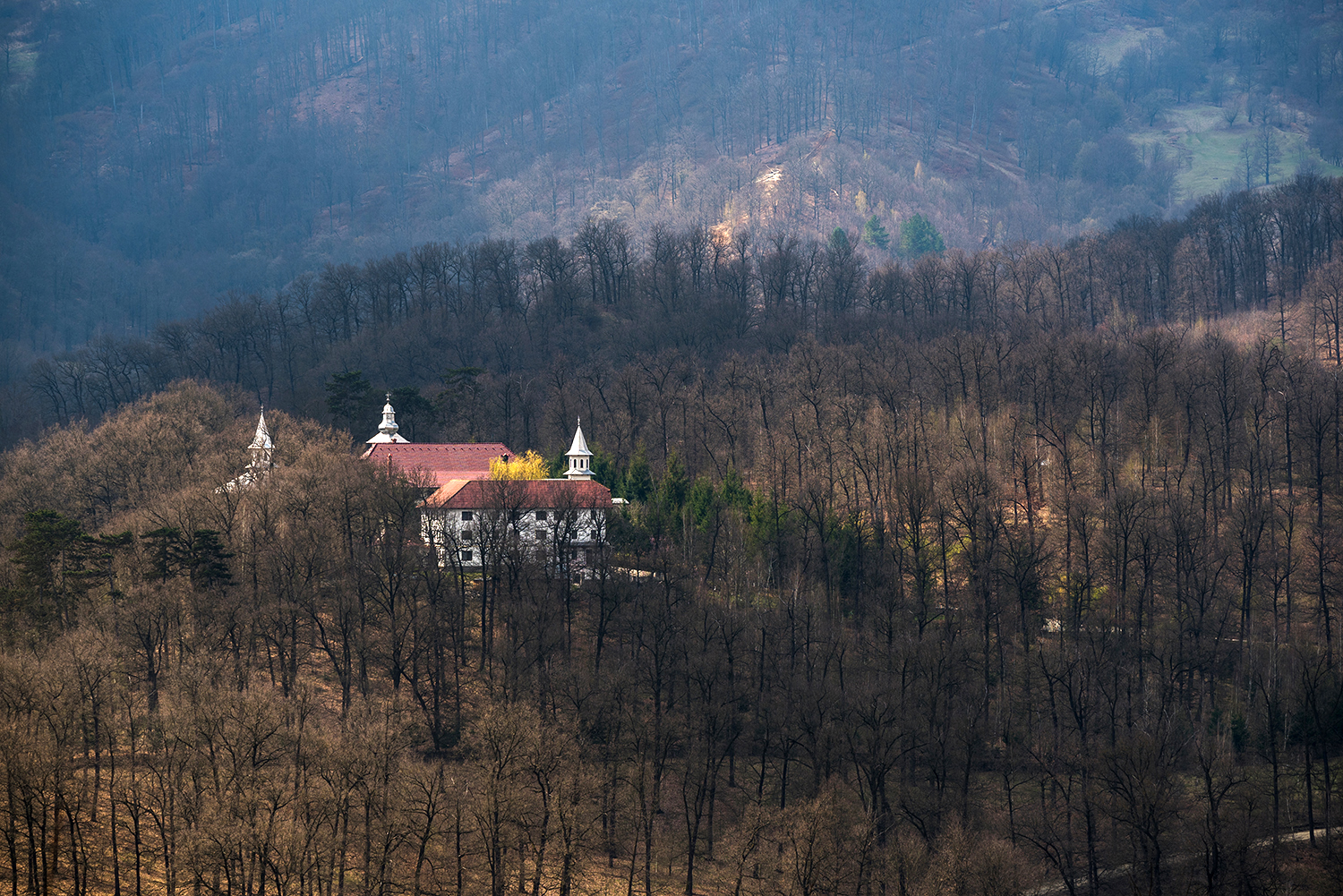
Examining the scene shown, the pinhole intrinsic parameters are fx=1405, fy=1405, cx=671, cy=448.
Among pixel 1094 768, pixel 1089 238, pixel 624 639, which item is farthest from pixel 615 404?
pixel 1089 238

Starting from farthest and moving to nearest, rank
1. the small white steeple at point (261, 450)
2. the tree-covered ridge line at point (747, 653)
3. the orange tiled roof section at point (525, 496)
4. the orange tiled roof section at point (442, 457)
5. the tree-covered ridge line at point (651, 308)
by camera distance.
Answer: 1. the tree-covered ridge line at point (651, 308)
2. the orange tiled roof section at point (442, 457)
3. the small white steeple at point (261, 450)
4. the orange tiled roof section at point (525, 496)
5. the tree-covered ridge line at point (747, 653)

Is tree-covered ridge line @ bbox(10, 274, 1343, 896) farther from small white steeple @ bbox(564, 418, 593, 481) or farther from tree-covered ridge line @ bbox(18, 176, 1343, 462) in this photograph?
tree-covered ridge line @ bbox(18, 176, 1343, 462)

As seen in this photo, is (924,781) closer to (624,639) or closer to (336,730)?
(624,639)

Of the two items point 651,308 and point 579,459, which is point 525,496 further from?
point 651,308

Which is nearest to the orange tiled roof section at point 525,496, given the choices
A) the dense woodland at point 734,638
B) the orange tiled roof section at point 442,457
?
the dense woodland at point 734,638

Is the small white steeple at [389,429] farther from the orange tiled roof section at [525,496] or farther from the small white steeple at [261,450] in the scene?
the orange tiled roof section at [525,496]

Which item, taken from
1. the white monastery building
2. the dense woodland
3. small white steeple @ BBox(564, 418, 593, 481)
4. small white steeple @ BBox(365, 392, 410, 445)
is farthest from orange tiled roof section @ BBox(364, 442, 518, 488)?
small white steeple @ BBox(564, 418, 593, 481)
